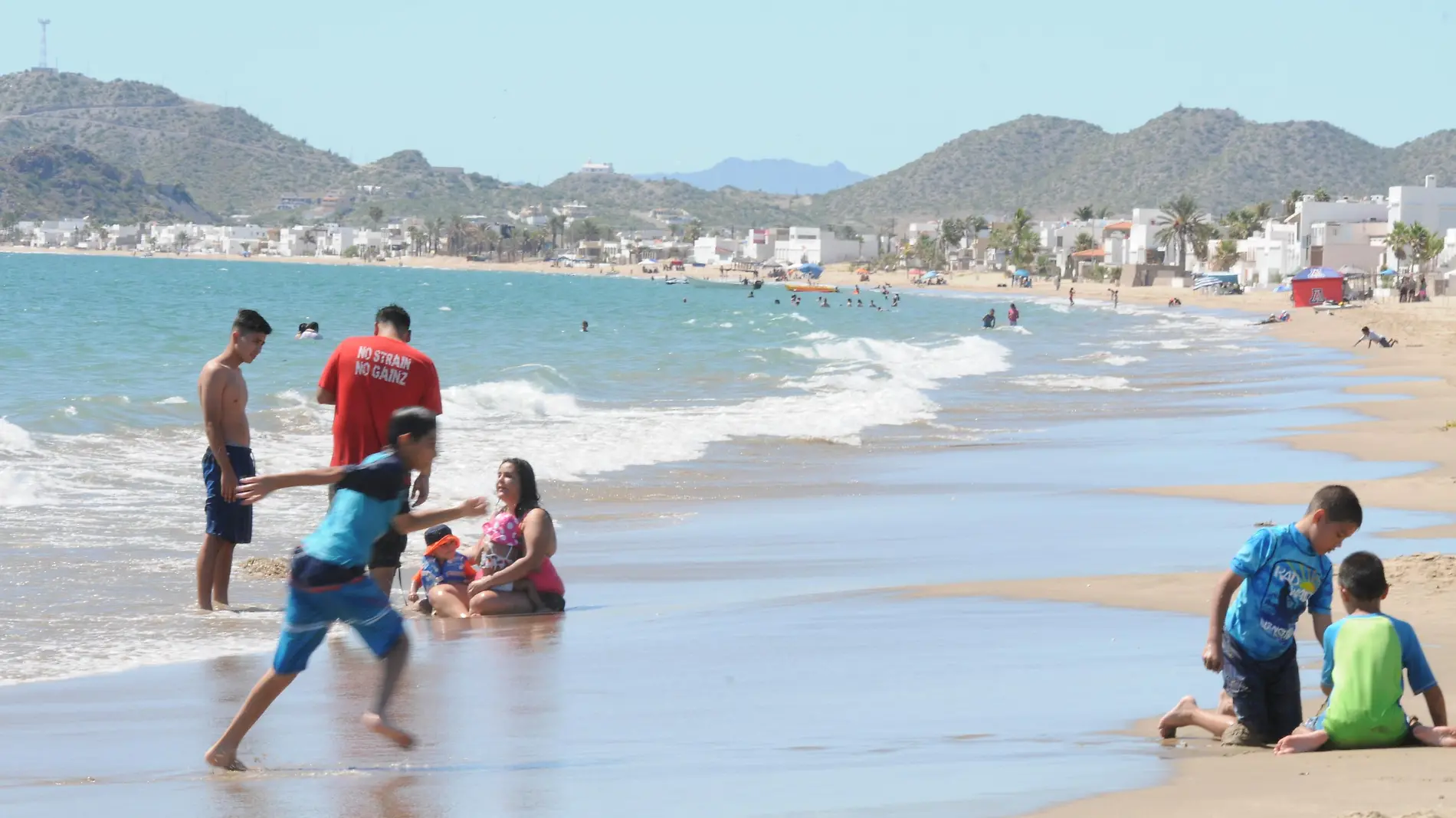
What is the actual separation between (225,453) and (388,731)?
11.7ft

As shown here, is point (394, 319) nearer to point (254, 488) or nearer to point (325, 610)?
point (254, 488)

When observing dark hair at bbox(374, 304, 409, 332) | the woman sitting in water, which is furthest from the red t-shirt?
the woman sitting in water

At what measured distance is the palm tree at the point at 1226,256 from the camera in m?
122

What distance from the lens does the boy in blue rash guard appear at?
566 cm

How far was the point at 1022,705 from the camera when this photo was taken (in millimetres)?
6570

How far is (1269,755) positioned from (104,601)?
6.45 m

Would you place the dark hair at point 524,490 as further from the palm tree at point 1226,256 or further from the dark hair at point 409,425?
the palm tree at point 1226,256

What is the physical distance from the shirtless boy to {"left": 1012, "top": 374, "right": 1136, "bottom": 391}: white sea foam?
75.4 ft

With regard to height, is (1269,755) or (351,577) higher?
(351,577)

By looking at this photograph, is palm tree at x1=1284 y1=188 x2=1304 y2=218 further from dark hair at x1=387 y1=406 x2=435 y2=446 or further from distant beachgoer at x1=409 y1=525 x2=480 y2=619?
dark hair at x1=387 y1=406 x2=435 y2=446

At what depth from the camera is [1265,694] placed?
6.00 m

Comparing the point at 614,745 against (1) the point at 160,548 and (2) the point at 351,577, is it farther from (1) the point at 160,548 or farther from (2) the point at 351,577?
(1) the point at 160,548

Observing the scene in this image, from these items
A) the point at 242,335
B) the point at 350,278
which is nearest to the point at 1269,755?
the point at 242,335

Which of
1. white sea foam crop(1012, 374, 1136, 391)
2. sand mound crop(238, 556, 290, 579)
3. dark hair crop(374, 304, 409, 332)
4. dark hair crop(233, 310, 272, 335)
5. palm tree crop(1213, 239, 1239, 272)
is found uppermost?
palm tree crop(1213, 239, 1239, 272)
